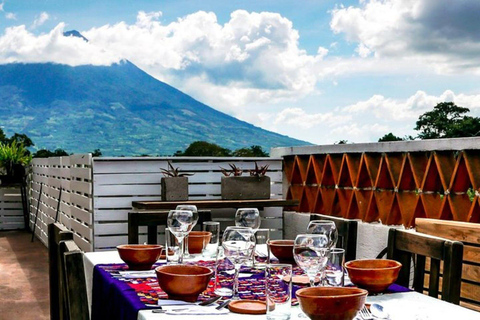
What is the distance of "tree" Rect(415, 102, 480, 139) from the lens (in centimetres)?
2447

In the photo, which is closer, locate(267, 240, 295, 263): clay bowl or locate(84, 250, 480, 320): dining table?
locate(84, 250, 480, 320): dining table

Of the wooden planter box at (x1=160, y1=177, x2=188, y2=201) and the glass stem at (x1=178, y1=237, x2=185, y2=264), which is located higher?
the glass stem at (x1=178, y1=237, x2=185, y2=264)

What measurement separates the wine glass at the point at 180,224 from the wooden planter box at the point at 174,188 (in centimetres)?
302

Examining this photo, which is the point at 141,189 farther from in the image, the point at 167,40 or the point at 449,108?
the point at 167,40

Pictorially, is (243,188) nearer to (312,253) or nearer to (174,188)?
(174,188)

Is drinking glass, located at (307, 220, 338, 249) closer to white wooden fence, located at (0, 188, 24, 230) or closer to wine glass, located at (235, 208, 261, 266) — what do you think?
wine glass, located at (235, 208, 261, 266)

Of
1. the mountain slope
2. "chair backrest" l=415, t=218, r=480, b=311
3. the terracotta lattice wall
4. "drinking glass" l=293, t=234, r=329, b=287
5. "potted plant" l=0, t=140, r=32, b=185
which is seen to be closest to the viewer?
"drinking glass" l=293, t=234, r=329, b=287

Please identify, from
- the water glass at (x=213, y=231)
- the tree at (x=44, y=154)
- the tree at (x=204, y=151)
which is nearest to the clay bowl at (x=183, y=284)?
the water glass at (x=213, y=231)

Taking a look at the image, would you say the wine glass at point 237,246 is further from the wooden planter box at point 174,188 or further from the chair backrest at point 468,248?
the wooden planter box at point 174,188

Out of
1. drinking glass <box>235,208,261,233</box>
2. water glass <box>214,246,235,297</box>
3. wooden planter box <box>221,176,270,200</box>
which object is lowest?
wooden planter box <box>221,176,270,200</box>

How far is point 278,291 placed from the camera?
1529mm

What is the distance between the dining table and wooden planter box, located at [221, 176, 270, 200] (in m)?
3.18

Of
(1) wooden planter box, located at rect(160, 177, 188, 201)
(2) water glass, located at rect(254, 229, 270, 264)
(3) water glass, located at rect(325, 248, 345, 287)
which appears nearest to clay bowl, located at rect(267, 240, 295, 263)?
(2) water glass, located at rect(254, 229, 270, 264)

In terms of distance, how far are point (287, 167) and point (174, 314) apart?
4377 mm
